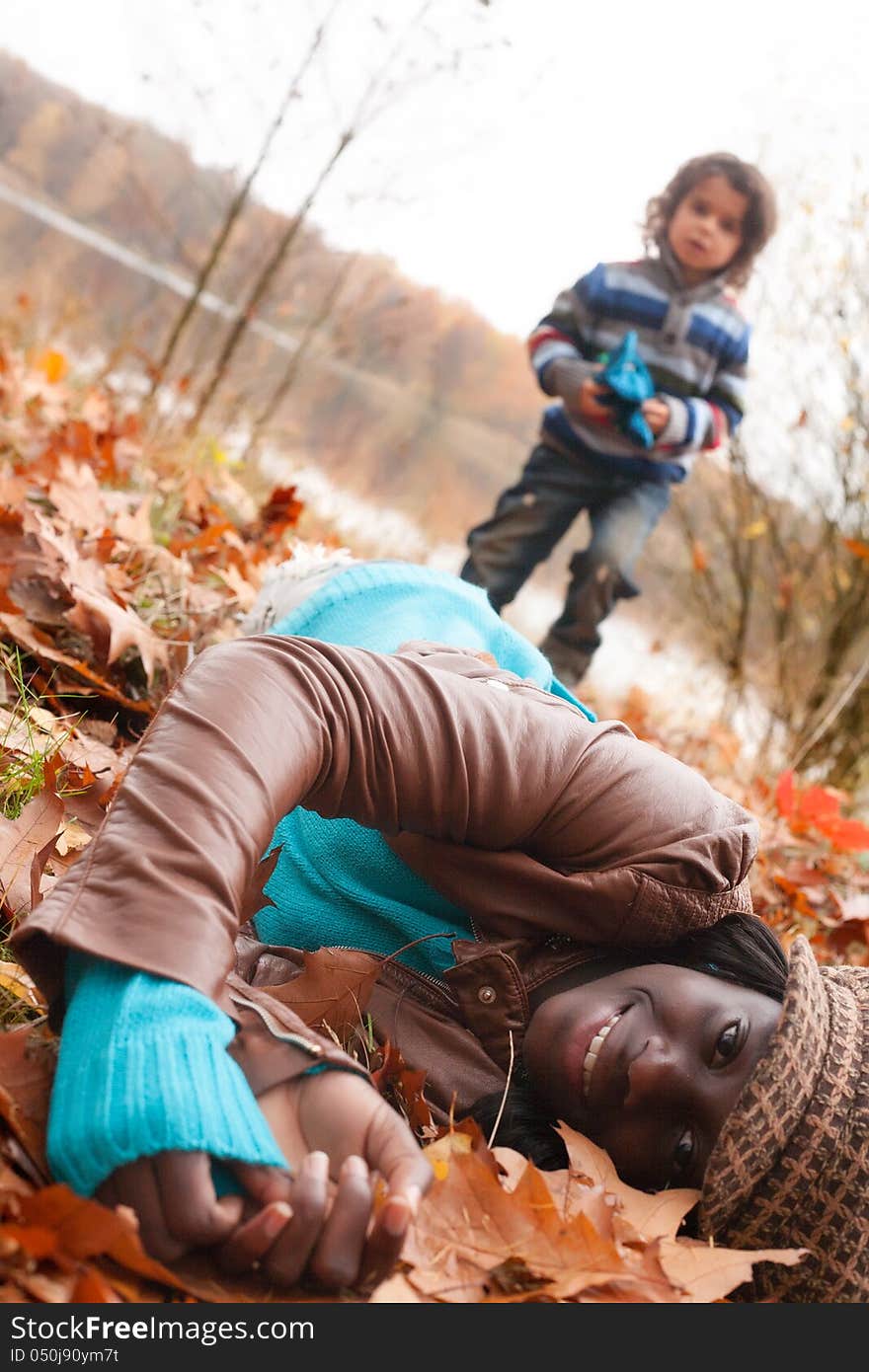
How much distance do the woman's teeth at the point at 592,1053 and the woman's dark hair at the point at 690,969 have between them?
0.41 feet

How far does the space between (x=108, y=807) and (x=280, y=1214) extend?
0.61 metres

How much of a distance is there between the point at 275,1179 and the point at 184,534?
2.81 m

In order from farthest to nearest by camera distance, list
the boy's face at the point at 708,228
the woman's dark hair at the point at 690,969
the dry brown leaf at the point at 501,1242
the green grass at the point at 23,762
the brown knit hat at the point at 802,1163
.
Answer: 1. the boy's face at the point at 708,228
2. the green grass at the point at 23,762
3. the woman's dark hair at the point at 690,969
4. the brown knit hat at the point at 802,1163
5. the dry brown leaf at the point at 501,1242

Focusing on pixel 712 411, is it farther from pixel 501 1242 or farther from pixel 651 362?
pixel 501 1242

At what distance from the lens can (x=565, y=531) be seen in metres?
4.57

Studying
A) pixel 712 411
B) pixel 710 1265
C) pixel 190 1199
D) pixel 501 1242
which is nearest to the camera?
pixel 190 1199

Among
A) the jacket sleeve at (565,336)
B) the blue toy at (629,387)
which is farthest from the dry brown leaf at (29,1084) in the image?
the jacket sleeve at (565,336)

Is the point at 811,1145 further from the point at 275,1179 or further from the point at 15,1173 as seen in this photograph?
the point at 15,1173

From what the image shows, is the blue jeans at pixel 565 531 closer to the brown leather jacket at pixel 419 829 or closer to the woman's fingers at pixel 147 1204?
the brown leather jacket at pixel 419 829

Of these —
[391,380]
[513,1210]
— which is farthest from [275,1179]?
[391,380]

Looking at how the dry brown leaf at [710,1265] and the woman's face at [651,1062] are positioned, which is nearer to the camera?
the dry brown leaf at [710,1265]

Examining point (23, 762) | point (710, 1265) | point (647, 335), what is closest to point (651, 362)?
point (647, 335)

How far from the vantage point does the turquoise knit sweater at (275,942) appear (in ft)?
3.40

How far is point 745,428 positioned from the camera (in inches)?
253
